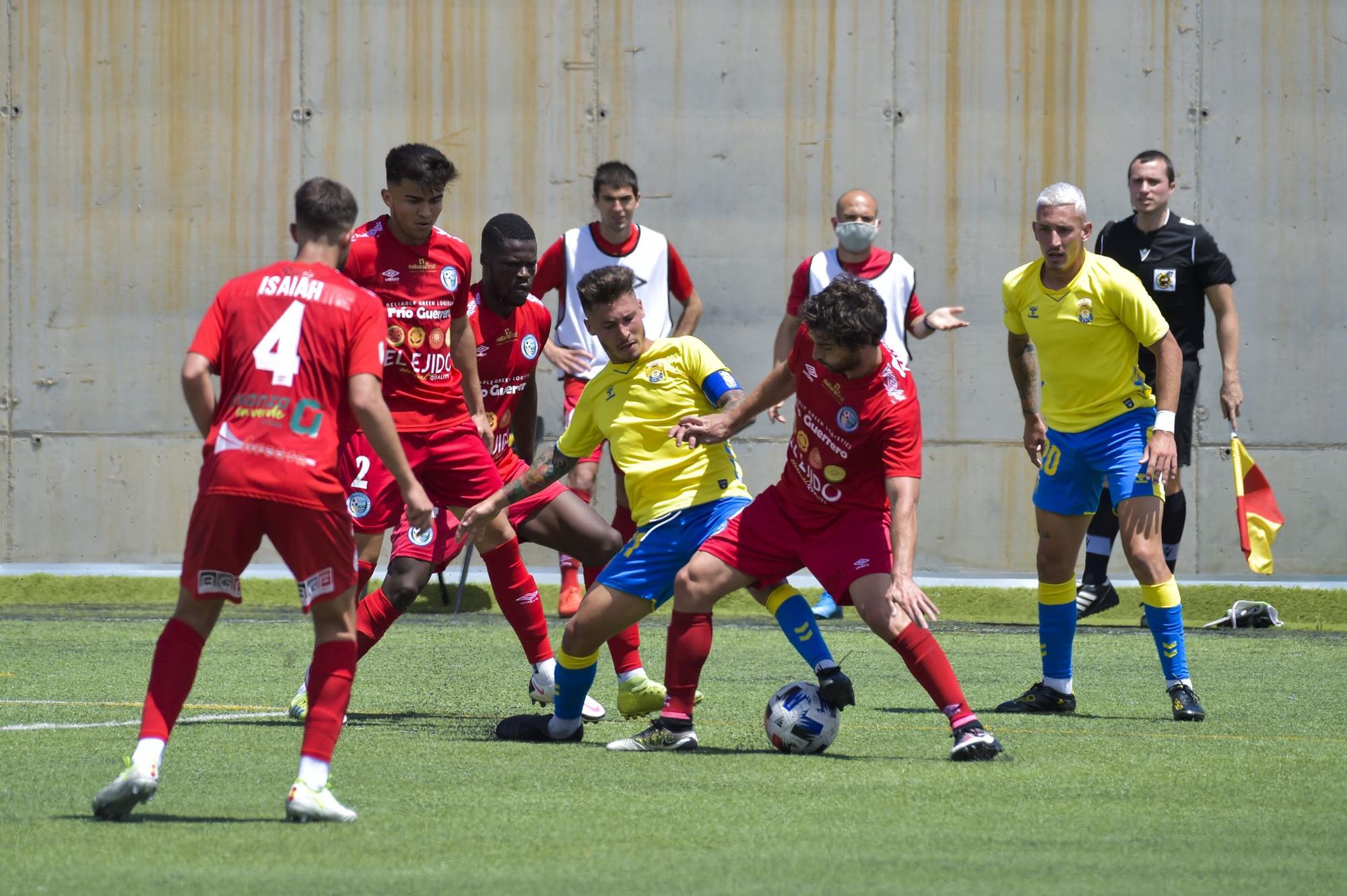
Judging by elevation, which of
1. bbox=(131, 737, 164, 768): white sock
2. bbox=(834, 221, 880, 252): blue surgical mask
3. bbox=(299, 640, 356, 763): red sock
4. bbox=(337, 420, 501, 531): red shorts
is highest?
bbox=(834, 221, 880, 252): blue surgical mask

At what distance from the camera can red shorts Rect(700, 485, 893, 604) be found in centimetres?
582

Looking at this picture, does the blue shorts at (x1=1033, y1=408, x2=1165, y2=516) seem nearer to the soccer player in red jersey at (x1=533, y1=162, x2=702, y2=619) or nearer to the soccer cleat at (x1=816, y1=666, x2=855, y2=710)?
the soccer cleat at (x1=816, y1=666, x2=855, y2=710)

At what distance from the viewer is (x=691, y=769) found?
538 cm

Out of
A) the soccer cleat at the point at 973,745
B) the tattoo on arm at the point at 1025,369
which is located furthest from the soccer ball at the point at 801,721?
the tattoo on arm at the point at 1025,369

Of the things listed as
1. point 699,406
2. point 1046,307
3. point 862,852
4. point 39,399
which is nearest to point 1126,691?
point 1046,307

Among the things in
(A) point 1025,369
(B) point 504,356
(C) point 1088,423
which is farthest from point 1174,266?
(B) point 504,356

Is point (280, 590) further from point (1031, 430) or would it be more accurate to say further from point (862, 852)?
point (862, 852)

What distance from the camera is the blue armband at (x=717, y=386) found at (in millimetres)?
6367

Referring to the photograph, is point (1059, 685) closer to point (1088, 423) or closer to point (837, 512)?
point (1088, 423)

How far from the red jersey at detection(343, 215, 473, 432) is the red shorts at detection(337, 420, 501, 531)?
0.06 meters

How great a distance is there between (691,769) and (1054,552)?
2.34 metres

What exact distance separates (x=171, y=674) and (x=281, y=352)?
2.90ft

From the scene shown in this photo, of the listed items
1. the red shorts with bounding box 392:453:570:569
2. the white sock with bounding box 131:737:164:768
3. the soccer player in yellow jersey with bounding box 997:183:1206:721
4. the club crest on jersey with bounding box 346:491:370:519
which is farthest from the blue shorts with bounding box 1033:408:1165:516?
the white sock with bounding box 131:737:164:768

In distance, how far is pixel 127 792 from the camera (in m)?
4.34
